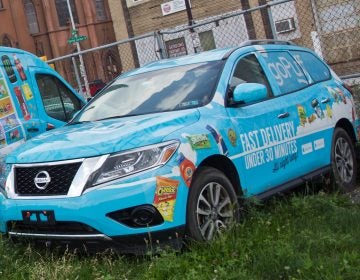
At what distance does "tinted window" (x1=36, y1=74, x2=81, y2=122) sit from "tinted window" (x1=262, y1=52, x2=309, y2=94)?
3230 millimetres

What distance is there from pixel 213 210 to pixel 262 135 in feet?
3.51

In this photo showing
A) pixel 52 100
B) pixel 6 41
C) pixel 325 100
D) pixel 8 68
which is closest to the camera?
pixel 325 100

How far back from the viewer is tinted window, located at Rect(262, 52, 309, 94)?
6020 millimetres

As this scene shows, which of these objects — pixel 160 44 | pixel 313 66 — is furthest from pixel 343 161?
pixel 160 44

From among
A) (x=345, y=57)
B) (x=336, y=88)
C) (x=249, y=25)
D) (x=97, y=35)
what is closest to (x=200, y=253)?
(x=336, y=88)

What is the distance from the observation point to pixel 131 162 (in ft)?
14.0

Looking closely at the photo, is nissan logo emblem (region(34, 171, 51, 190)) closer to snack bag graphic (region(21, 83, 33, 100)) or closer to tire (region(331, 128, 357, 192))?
snack bag graphic (region(21, 83, 33, 100))

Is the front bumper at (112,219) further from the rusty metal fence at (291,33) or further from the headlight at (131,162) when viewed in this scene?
the rusty metal fence at (291,33)

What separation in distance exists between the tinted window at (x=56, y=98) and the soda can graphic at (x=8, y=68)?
0.51 m

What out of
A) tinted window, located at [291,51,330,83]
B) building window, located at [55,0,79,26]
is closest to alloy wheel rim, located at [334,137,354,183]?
tinted window, located at [291,51,330,83]

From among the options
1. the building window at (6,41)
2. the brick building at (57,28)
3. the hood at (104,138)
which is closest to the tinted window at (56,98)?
the hood at (104,138)

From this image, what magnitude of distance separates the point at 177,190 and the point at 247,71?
6.50 ft

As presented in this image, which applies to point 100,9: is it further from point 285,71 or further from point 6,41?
point 285,71

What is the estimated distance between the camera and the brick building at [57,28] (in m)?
42.4
